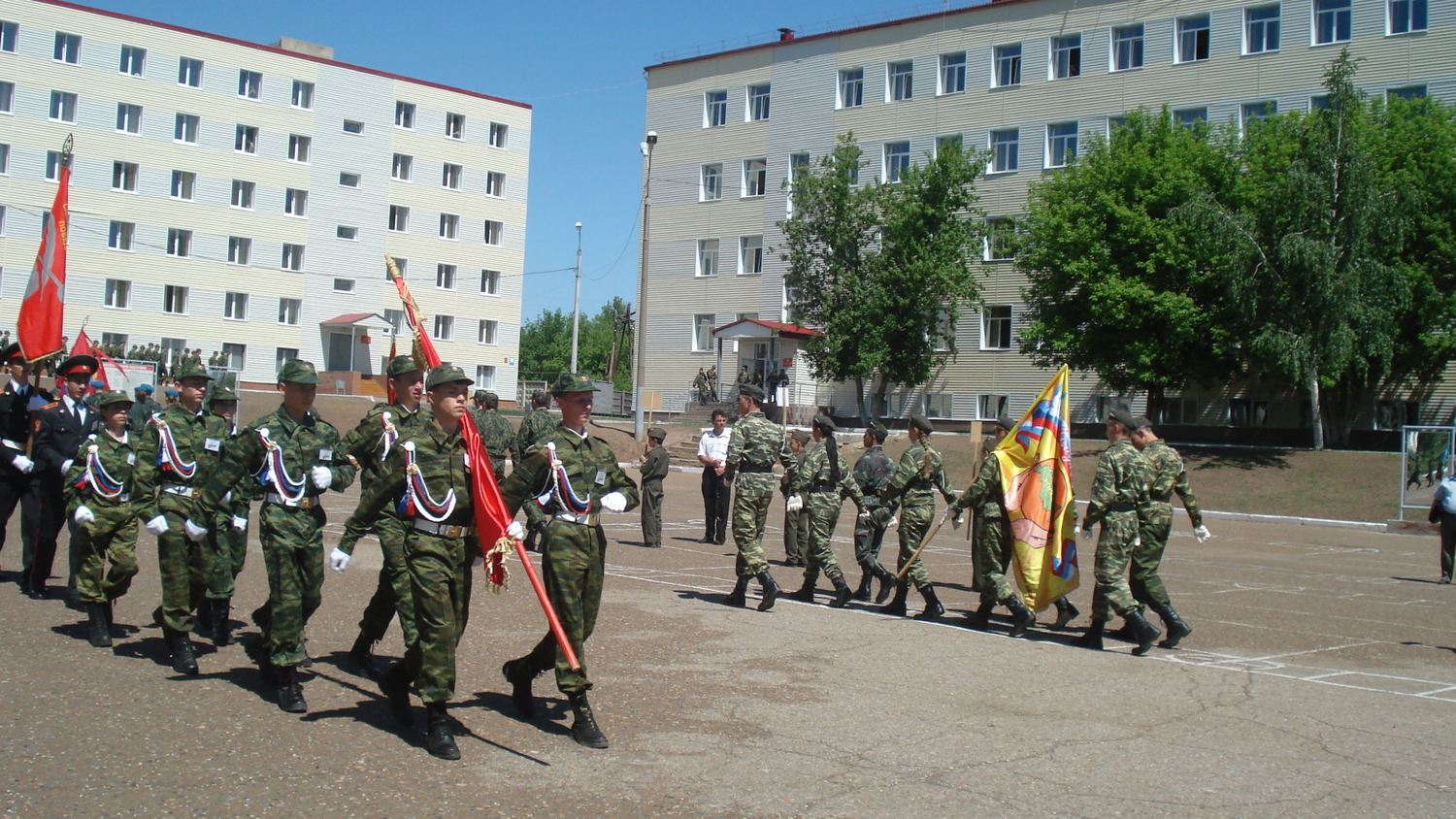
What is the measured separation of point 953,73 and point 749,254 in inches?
493

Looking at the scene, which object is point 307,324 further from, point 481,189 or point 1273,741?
point 1273,741

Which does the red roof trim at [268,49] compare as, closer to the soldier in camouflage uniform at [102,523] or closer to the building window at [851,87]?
the building window at [851,87]

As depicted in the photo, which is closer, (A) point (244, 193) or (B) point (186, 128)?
(B) point (186, 128)

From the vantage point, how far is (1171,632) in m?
10.2

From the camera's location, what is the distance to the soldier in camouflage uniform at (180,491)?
7.63 metres

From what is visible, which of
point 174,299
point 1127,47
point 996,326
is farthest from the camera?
point 174,299

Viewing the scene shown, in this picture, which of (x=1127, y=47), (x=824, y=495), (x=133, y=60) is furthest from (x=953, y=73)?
(x=824, y=495)

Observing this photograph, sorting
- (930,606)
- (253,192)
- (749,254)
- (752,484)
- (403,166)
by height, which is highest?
(403,166)

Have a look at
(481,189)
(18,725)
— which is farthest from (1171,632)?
(481,189)

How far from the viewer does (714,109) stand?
57656 mm

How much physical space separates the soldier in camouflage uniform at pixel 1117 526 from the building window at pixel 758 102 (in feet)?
156

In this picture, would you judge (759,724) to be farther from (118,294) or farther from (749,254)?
(118,294)

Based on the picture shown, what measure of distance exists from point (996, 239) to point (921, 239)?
4.20 meters

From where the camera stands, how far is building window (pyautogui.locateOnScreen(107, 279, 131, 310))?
53.1m
